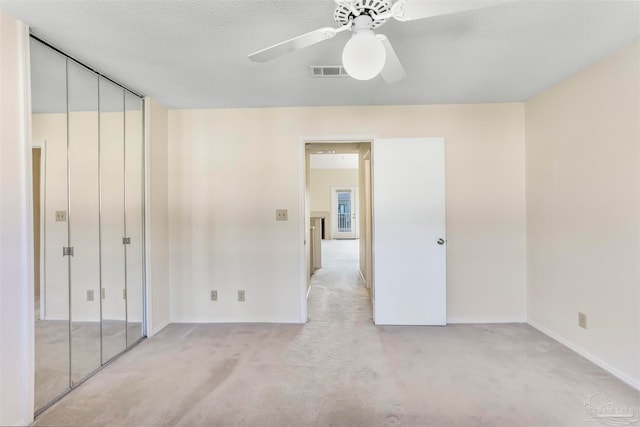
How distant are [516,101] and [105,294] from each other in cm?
431

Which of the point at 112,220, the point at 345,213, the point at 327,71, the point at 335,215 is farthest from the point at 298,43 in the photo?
the point at 345,213

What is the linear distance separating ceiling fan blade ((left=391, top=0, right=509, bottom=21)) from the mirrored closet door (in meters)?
2.21

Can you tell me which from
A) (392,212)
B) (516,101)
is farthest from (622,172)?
(392,212)

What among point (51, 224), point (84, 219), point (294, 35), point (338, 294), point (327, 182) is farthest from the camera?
point (327, 182)

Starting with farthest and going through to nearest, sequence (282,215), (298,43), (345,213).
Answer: (345,213) → (282,215) → (298,43)

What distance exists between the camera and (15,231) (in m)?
1.65

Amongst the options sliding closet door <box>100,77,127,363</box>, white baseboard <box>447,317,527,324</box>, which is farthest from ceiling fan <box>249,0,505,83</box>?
white baseboard <box>447,317,527,324</box>

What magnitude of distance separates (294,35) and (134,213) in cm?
214

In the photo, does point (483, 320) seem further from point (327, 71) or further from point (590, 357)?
point (327, 71)

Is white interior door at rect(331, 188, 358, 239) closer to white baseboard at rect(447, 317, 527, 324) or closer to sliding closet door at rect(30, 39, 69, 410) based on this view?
white baseboard at rect(447, 317, 527, 324)

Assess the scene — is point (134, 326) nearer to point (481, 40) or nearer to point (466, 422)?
point (466, 422)

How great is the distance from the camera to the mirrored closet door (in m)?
1.90

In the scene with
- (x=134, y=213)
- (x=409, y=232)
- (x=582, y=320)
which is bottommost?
(x=582, y=320)

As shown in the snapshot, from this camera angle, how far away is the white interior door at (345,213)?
10898 millimetres
